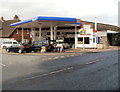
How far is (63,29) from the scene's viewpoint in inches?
1332

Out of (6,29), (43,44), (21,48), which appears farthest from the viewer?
(6,29)

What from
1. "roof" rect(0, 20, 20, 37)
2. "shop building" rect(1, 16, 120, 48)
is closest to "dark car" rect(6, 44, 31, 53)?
"shop building" rect(1, 16, 120, 48)

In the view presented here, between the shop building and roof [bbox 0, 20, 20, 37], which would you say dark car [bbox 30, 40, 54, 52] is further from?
roof [bbox 0, 20, 20, 37]

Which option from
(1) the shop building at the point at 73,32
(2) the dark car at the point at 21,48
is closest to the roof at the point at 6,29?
(1) the shop building at the point at 73,32

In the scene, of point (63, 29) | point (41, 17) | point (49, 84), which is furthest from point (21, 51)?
point (49, 84)

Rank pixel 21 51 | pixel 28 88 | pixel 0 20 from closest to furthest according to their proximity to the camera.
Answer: pixel 28 88 < pixel 21 51 < pixel 0 20

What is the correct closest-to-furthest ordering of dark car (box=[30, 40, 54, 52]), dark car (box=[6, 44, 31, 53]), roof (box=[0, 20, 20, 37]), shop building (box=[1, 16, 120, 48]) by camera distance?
dark car (box=[6, 44, 31, 53])
dark car (box=[30, 40, 54, 52])
shop building (box=[1, 16, 120, 48])
roof (box=[0, 20, 20, 37])

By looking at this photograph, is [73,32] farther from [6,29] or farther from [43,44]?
[6,29]

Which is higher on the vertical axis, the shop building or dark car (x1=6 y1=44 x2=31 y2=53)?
the shop building

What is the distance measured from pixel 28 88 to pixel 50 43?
17453 mm

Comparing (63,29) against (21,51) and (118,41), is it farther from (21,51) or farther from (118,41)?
(118,41)

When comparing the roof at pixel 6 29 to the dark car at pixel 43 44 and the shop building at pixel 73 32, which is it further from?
the dark car at pixel 43 44

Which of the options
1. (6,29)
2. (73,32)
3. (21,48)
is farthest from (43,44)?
(6,29)

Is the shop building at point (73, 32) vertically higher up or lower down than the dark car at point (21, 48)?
higher up
